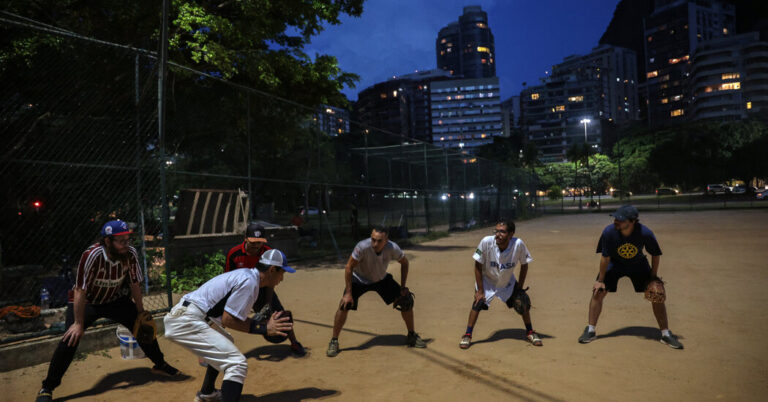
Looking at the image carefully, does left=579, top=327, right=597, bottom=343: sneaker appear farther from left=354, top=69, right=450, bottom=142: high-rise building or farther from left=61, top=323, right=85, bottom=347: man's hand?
left=354, top=69, right=450, bottom=142: high-rise building

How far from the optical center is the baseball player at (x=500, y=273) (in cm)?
581

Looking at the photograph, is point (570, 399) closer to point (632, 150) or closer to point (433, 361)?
point (433, 361)

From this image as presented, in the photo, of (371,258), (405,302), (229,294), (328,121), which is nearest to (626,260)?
(405,302)

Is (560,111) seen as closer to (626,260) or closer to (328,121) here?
(328,121)

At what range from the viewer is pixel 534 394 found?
434 centimetres

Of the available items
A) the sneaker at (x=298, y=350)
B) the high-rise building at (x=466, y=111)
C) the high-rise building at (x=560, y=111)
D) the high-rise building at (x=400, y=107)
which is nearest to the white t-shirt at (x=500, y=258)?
the sneaker at (x=298, y=350)

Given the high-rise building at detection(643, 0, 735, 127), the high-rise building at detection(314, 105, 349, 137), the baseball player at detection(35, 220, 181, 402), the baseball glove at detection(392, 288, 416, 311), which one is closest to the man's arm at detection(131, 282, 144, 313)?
the baseball player at detection(35, 220, 181, 402)

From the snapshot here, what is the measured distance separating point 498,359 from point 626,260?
2028 mm

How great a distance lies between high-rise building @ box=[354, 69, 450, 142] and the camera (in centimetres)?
17638

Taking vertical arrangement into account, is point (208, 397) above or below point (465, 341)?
above

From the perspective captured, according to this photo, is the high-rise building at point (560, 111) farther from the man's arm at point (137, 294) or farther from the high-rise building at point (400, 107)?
the man's arm at point (137, 294)

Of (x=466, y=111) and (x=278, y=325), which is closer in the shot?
(x=278, y=325)

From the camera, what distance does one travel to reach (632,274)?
5859mm

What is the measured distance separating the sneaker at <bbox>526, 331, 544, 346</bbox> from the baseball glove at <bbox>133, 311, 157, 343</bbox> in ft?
14.0
